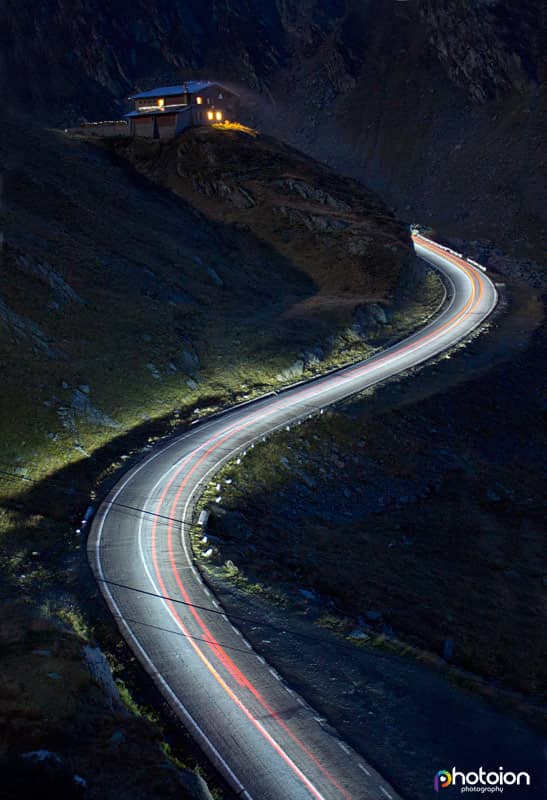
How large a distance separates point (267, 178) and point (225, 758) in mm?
72626

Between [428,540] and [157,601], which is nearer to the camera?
[157,601]

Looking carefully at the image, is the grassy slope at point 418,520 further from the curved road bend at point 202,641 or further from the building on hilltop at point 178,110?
the building on hilltop at point 178,110

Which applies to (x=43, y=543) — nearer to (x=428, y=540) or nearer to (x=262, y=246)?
(x=428, y=540)

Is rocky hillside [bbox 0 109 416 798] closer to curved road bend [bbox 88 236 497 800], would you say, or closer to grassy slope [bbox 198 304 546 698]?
curved road bend [bbox 88 236 497 800]

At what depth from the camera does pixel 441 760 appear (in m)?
17.7

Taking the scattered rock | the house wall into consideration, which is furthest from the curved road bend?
the house wall

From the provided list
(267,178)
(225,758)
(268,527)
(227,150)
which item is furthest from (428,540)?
(227,150)

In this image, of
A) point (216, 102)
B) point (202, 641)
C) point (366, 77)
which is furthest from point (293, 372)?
point (366, 77)

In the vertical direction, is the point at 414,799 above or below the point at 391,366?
below

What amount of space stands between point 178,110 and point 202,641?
270 feet

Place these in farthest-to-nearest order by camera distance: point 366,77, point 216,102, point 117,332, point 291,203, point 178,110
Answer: point 366,77, point 216,102, point 178,110, point 291,203, point 117,332

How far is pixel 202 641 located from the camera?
2212 cm

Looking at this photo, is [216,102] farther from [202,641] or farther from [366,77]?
[202,641]

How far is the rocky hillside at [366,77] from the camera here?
110 m
